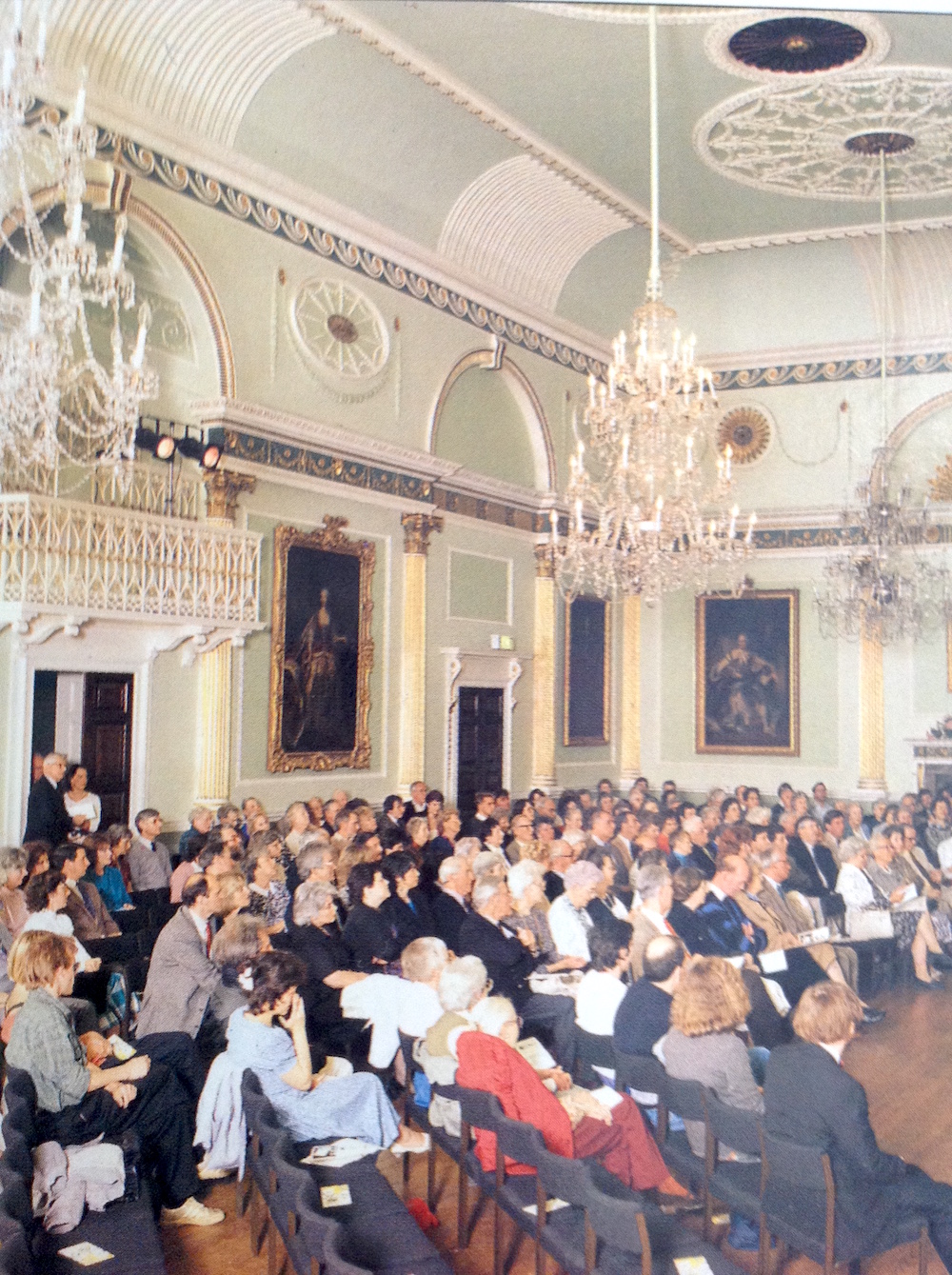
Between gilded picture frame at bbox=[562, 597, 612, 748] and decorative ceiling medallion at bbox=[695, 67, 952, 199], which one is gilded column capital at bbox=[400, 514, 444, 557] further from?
decorative ceiling medallion at bbox=[695, 67, 952, 199]

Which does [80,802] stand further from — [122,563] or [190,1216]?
[190,1216]

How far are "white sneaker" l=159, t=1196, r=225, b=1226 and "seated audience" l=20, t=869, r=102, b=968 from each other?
1390 mm

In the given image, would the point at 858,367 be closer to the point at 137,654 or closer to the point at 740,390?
A: the point at 740,390

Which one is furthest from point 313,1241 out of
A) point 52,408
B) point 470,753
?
point 470,753

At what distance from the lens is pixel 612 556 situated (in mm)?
9922

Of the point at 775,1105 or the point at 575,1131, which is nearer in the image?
the point at 775,1105

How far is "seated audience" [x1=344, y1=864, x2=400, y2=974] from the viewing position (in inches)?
248

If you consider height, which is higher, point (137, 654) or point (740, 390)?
point (740, 390)

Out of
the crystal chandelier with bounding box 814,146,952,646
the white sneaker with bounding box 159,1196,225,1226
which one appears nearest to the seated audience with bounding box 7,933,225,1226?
the white sneaker with bounding box 159,1196,225,1226

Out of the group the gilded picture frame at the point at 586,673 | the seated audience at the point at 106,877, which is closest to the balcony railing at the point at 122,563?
the seated audience at the point at 106,877

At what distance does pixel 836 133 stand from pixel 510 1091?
10.1m

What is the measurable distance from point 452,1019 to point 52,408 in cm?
398

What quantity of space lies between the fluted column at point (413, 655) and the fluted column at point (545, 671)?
251cm

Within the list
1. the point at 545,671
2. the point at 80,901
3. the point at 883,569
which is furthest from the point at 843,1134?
the point at 545,671
